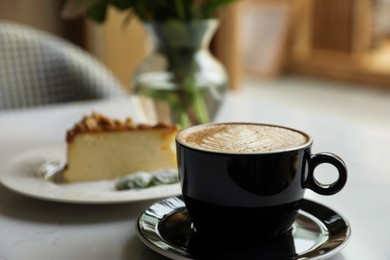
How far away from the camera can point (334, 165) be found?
1.75 ft

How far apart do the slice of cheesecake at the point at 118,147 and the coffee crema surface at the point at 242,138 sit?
193mm

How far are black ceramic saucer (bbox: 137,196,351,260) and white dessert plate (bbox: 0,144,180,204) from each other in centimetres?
5

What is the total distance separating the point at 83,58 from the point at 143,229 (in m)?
1.19

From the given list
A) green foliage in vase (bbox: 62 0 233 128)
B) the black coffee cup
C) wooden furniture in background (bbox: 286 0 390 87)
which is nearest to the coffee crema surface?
the black coffee cup

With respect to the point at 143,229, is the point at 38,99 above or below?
below

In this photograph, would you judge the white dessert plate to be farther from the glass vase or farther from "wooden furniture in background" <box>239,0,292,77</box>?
"wooden furniture in background" <box>239,0,292,77</box>

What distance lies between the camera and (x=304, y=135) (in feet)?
1.86

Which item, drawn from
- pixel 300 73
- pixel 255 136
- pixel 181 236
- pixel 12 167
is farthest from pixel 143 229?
pixel 300 73

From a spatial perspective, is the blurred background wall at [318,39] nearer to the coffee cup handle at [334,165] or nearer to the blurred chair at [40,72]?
the blurred chair at [40,72]

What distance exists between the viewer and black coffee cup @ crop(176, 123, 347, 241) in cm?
51

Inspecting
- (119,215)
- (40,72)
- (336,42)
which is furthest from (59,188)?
(336,42)

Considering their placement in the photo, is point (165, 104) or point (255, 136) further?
point (165, 104)

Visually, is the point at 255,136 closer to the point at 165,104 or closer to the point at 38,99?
the point at 165,104

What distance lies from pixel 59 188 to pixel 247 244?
0.28 metres
